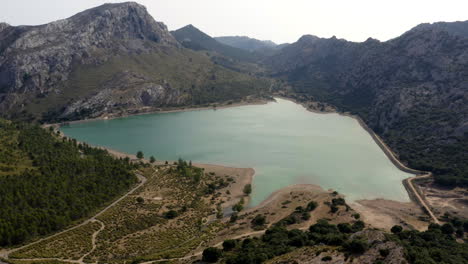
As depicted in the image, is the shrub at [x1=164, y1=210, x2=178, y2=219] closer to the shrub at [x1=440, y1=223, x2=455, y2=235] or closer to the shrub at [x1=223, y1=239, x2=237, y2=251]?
the shrub at [x1=223, y1=239, x2=237, y2=251]

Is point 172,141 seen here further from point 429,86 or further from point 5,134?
point 429,86

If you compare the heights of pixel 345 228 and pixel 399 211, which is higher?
pixel 345 228

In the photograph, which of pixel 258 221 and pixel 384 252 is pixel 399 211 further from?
pixel 384 252

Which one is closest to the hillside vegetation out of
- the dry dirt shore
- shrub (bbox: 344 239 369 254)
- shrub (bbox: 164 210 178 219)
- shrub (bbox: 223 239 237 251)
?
shrub (bbox: 164 210 178 219)

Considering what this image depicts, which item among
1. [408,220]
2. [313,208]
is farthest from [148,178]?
[408,220]

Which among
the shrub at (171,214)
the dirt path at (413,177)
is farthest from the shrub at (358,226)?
the shrub at (171,214)

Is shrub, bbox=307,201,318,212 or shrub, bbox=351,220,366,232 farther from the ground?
shrub, bbox=307,201,318,212

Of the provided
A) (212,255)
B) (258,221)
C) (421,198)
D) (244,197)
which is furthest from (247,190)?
(421,198)
